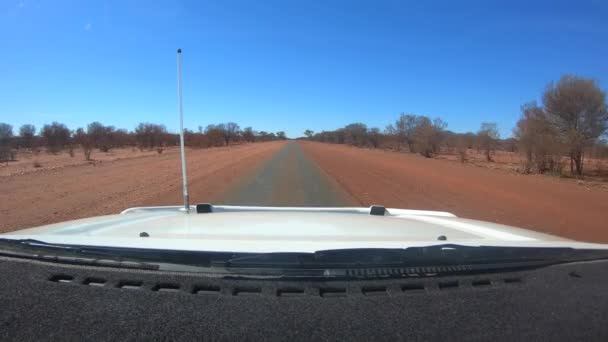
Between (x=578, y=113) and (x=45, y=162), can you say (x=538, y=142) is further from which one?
(x=45, y=162)

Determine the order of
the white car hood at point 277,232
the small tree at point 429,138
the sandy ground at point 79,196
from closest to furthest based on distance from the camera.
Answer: the white car hood at point 277,232, the sandy ground at point 79,196, the small tree at point 429,138

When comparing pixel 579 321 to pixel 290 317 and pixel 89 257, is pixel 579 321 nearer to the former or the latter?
pixel 290 317

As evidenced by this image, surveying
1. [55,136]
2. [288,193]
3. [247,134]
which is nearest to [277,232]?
[288,193]

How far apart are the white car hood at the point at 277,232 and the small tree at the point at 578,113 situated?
2515cm

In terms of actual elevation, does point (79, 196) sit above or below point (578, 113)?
below

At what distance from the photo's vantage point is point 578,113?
2584 centimetres

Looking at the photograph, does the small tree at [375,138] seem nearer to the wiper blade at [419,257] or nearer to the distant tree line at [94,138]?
the distant tree line at [94,138]

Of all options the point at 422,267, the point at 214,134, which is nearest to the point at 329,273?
the point at 422,267

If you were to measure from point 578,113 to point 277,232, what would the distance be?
28.0 metres

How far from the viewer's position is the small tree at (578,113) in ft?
82.1

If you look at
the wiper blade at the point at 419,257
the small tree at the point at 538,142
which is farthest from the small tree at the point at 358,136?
the wiper blade at the point at 419,257

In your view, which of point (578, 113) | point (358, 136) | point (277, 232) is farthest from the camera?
point (358, 136)

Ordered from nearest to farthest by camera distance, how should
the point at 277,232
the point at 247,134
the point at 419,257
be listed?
the point at 419,257
the point at 277,232
the point at 247,134

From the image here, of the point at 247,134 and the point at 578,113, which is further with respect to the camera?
the point at 247,134
